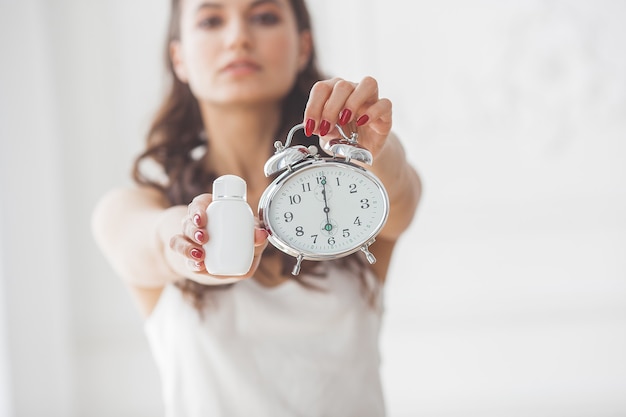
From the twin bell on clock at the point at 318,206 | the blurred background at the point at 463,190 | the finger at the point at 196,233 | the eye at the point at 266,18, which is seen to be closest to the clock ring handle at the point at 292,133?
the twin bell on clock at the point at 318,206

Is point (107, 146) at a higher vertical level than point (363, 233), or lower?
higher

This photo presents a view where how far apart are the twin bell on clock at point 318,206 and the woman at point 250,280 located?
288 mm

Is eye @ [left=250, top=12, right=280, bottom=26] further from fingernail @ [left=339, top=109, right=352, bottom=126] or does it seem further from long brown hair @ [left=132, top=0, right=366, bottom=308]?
fingernail @ [left=339, top=109, right=352, bottom=126]

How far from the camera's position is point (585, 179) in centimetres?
186

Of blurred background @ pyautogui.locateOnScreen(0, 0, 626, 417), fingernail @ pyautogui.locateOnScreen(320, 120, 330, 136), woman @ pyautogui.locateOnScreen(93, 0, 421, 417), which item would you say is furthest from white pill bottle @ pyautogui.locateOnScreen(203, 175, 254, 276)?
blurred background @ pyautogui.locateOnScreen(0, 0, 626, 417)

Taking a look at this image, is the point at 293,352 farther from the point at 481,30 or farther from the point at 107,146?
the point at 481,30

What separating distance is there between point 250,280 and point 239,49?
1.13ft

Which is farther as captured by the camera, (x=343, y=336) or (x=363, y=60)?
(x=363, y=60)

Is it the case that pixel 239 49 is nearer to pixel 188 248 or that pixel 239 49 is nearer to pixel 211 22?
pixel 211 22

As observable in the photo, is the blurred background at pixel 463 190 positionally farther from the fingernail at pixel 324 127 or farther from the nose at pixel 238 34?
the fingernail at pixel 324 127

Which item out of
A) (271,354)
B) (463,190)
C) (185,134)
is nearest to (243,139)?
(185,134)

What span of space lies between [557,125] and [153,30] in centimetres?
106

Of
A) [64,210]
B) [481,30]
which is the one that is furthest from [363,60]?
[64,210]

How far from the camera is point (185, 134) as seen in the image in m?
1.22
